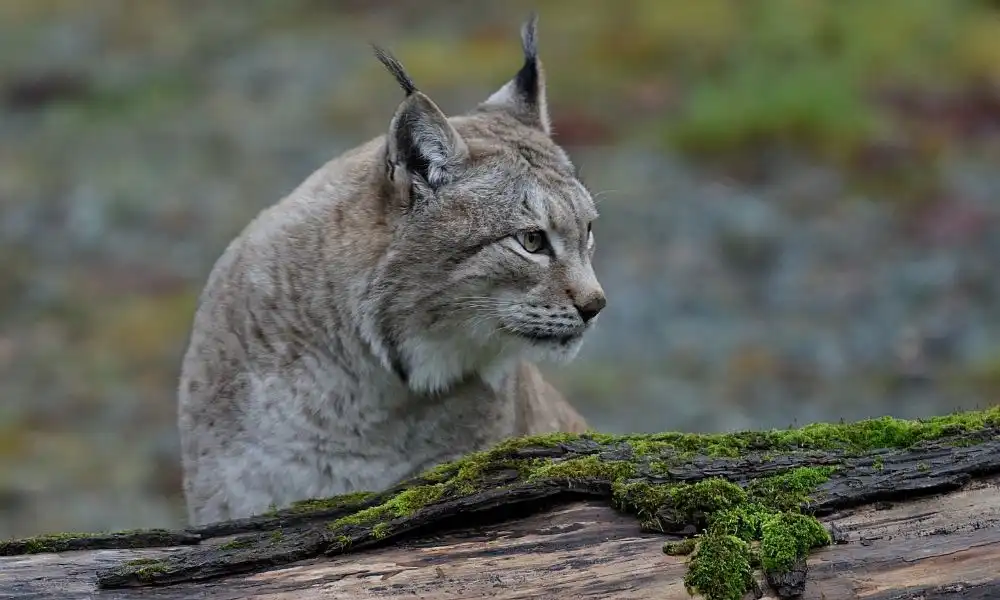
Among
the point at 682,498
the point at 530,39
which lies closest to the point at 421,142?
the point at 530,39

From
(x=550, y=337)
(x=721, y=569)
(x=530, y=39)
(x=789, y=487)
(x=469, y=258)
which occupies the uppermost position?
(x=530, y=39)

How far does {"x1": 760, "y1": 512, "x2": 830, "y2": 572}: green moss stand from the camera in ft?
13.4

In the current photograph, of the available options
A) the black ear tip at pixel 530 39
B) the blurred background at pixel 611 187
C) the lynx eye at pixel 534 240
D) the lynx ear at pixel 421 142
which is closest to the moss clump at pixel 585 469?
the lynx eye at pixel 534 240

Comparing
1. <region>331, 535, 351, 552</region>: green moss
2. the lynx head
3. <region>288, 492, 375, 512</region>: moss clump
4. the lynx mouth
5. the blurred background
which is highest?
the blurred background

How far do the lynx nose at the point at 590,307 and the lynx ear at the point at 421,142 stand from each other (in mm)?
863

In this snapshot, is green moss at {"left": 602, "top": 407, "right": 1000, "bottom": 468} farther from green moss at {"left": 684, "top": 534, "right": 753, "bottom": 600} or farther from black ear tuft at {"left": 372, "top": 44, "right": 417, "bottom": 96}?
black ear tuft at {"left": 372, "top": 44, "right": 417, "bottom": 96}

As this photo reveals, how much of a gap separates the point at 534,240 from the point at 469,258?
0.31 m

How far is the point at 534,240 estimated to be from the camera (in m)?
5.67

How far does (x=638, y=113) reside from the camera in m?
18.5

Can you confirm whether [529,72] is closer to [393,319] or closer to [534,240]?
[534,240]

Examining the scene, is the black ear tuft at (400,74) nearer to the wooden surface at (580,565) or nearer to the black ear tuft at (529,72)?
the black ear tuft at (529,72)

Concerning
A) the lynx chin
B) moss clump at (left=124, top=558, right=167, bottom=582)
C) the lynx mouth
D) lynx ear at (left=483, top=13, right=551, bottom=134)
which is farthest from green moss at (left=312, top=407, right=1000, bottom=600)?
lynx ear at (left=483, top=13, right=551, bottom=134)

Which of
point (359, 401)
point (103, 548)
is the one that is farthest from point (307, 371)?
point (103, 548)

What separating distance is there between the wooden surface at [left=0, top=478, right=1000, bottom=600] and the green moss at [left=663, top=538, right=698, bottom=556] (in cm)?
3
